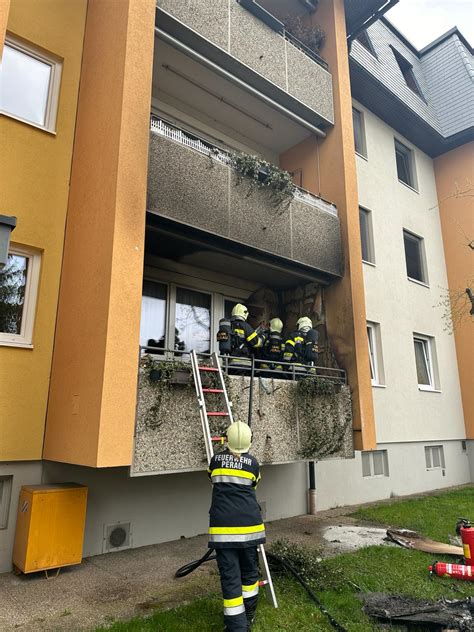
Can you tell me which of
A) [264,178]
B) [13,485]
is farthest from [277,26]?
[13,485]

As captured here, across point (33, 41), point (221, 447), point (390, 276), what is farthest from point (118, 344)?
point (390, 276)

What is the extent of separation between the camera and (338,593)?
4.81 meters

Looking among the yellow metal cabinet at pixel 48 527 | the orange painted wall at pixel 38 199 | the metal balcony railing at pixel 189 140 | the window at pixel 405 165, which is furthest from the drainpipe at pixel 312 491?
the window at pixel 405 165

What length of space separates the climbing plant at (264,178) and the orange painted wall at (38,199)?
258cm

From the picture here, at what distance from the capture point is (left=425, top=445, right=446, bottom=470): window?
41.4ft

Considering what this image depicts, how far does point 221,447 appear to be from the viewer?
18.2 feet

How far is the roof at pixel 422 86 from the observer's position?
1278cm

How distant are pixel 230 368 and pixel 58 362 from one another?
231 centimetres

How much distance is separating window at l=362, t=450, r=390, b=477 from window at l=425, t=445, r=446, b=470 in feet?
6.85

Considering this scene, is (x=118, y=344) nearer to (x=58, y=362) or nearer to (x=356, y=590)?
(x=58, y=362)

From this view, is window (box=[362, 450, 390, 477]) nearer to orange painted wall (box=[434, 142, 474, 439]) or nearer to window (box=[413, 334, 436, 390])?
window (box=[413, 334, 436, 390])

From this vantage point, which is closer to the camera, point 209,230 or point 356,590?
point 356,590

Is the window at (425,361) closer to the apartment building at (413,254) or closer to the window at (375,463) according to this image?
the apartment building at (413,254)

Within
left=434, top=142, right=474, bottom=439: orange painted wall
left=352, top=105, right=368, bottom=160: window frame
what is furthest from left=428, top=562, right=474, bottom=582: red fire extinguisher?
left=352, top=105, right=368, bottom=160: window frame
